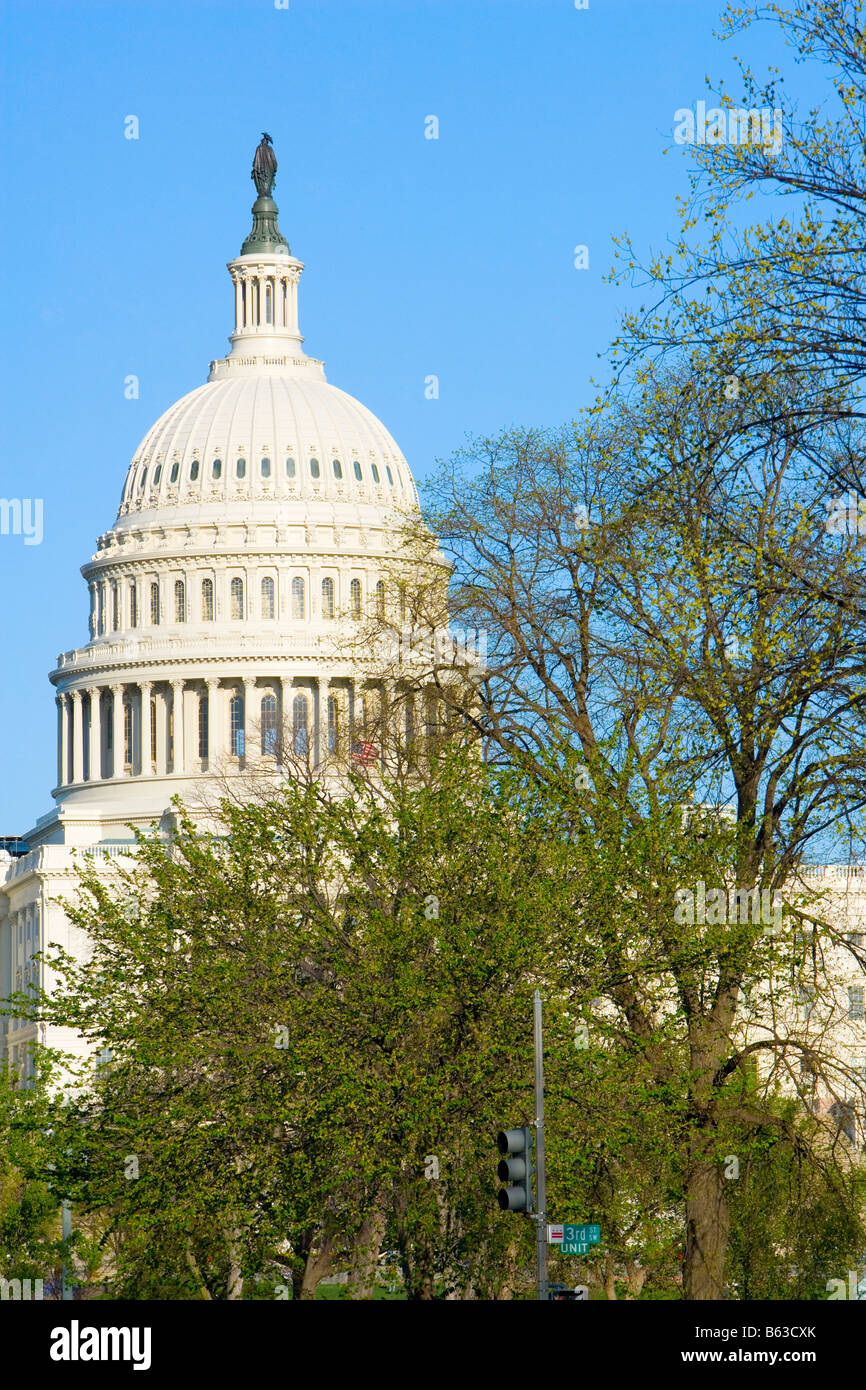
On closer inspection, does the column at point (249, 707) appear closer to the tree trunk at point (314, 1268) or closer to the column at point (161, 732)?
→ the column at point (161, 732)

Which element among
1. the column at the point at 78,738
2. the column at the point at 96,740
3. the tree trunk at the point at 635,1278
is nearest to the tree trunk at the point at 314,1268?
the tree trunk at the point at 635,1278

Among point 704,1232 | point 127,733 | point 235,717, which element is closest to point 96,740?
point 127,733

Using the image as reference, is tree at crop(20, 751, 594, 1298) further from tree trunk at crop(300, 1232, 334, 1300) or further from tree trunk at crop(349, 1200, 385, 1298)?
tree trunk at crop(300, 1232, 334, 1300)

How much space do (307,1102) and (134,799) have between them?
109 meters

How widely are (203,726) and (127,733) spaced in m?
5.07

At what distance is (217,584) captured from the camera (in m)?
149

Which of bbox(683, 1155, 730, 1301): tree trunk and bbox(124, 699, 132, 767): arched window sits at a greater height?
bbox(124, 699, 132, 767): arched window

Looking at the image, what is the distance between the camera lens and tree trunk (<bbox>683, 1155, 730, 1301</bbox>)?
3397 centimetres

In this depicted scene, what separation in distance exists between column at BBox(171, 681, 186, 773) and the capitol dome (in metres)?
0.11

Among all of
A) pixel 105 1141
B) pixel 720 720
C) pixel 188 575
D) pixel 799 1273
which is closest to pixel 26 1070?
pixel 188 575

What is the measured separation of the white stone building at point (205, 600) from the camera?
5556 inches

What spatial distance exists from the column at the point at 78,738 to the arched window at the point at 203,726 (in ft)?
27.5

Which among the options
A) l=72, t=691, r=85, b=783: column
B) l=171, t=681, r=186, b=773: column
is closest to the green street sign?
l=171, t=681, r=186, b=773: column
